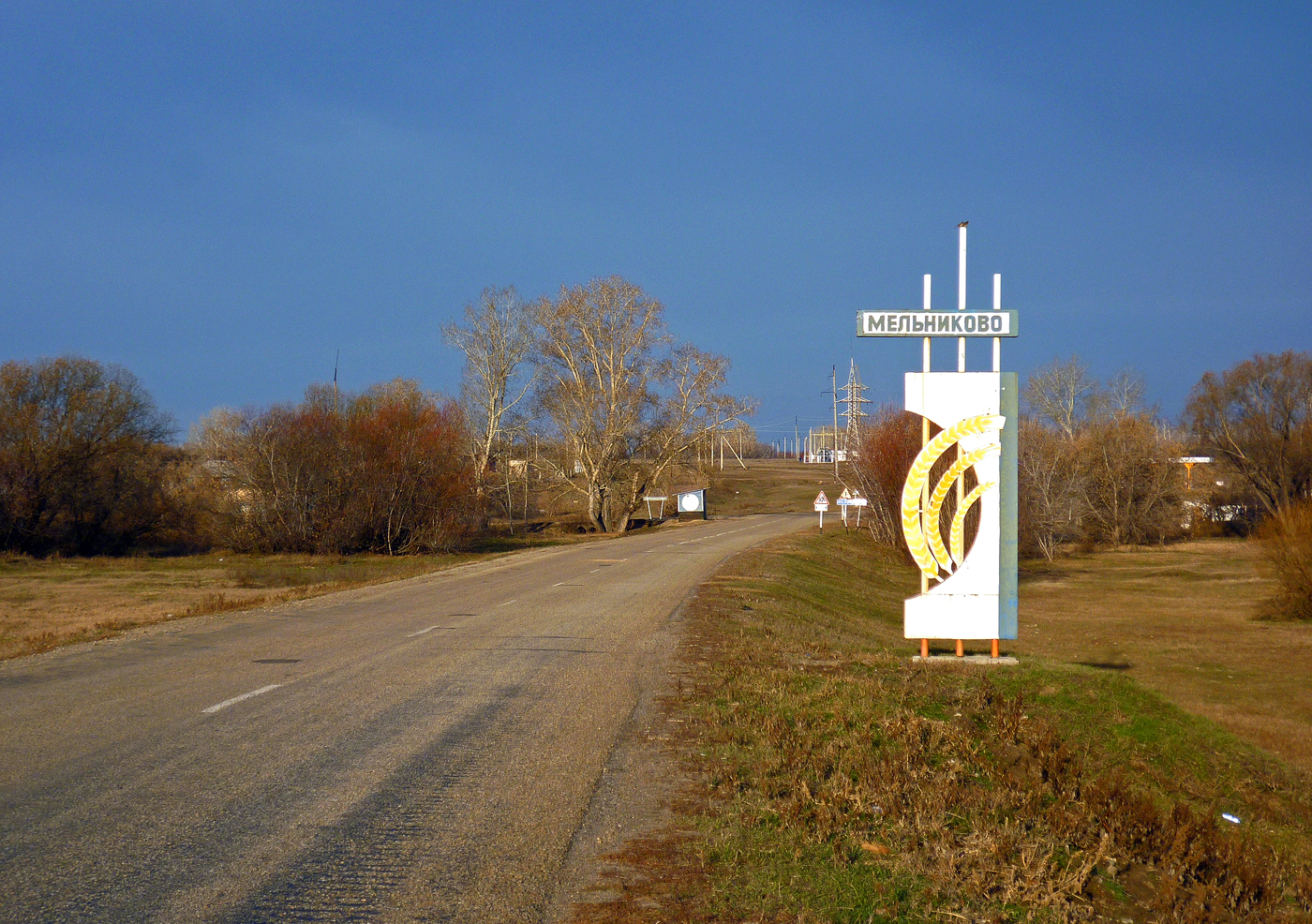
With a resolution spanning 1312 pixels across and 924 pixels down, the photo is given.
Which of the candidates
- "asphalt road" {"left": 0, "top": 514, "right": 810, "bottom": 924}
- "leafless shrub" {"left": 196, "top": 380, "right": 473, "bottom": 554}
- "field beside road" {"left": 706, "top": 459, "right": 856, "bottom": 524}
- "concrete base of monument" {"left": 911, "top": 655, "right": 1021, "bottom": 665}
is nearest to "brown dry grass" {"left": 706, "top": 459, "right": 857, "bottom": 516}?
"field beside road" {"left": 706, "top": 459, "right": 856, "bottom": 524}

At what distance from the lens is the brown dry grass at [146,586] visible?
19520 mm

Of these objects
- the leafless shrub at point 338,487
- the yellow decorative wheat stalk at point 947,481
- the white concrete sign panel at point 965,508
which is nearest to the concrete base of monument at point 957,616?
the white concrete sign panel at point 965,508

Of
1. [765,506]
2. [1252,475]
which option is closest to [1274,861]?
[1252,475]

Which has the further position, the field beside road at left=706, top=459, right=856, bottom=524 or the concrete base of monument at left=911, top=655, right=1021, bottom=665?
the field beside road at left=706, top=459, right=856, bottom=524

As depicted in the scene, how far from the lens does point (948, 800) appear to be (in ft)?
21.6

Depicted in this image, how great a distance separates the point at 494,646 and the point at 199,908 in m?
9.37

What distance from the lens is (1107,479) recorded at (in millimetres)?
67938

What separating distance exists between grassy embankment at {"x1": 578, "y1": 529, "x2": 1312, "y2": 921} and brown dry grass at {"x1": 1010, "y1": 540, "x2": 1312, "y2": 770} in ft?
3.30

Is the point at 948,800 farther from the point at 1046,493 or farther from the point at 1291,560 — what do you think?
the point at 1046,493

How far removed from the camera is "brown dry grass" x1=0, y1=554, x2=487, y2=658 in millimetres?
19520

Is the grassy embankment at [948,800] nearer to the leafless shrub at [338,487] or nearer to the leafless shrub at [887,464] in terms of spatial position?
the leafless shrub at [887,464]

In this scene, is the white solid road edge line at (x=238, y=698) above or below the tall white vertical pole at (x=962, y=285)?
below

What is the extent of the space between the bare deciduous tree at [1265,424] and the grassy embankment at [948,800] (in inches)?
2332

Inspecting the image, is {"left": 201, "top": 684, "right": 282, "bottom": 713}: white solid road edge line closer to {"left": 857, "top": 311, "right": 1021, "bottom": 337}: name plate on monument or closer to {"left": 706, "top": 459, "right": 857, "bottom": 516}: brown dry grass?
{"left": 857, "top": 311, "right": 1021, "bottom": 337}: name plate on monument
